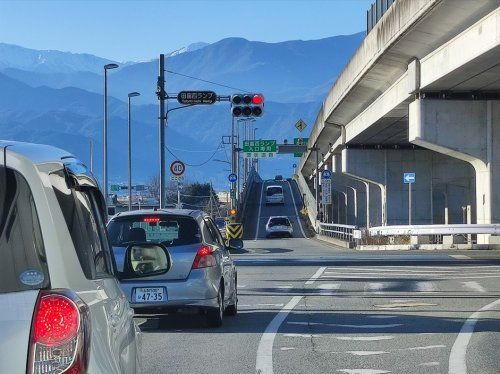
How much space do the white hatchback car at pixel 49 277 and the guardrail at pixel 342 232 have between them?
38.0m

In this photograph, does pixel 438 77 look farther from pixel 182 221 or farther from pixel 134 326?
pixel 134 326

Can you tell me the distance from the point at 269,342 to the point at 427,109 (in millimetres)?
23969

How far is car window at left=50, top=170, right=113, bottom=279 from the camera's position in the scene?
3912 millimetres

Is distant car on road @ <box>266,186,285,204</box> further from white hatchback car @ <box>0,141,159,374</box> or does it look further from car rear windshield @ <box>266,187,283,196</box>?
white hatchback car @ <box>0,141,159,374</box>

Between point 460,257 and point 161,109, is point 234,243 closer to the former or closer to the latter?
point 460,257

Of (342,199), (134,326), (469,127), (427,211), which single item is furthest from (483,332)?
(342,199)

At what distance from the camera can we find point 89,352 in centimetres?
351

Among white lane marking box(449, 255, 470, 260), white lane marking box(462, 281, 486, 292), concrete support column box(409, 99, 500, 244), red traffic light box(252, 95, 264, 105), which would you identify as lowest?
white lane marking box(462, 281, 486, 292)

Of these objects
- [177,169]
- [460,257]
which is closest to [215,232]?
[460,257]

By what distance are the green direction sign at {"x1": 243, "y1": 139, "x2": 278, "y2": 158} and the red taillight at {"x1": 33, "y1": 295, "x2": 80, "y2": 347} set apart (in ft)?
266

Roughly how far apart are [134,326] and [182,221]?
766 cm

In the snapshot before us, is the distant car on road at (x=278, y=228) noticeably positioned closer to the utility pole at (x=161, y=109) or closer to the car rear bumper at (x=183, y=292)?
the utility pole at (x=161, y=109)

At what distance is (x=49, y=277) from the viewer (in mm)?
3514

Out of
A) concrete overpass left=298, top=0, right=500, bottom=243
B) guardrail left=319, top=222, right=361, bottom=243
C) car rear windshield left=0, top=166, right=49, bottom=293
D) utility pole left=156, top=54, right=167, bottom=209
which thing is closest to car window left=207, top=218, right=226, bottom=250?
car rear windshield left=0, top=166, right=49, bottom=293
